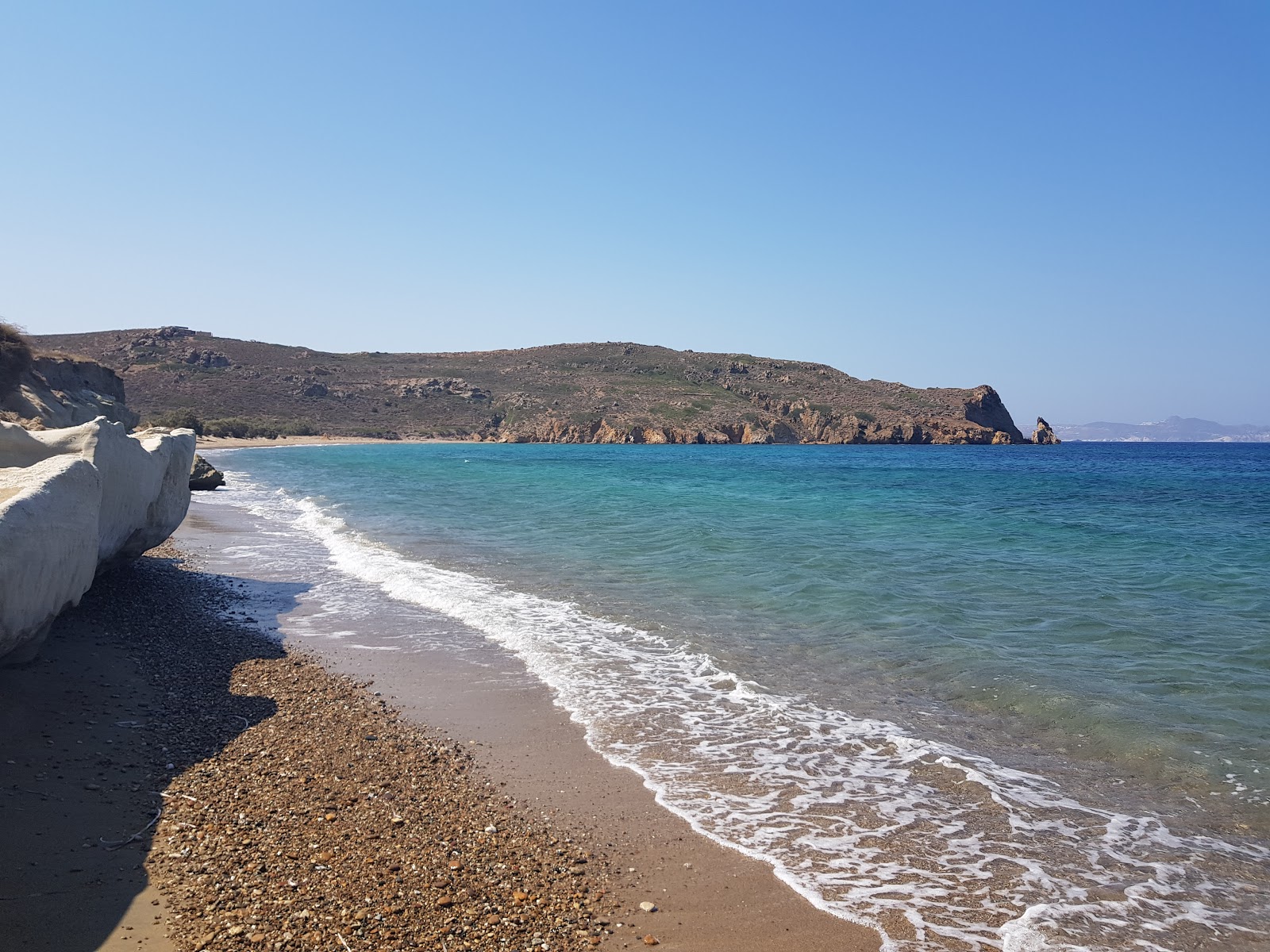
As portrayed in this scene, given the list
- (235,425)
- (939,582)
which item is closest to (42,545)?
(939,582)

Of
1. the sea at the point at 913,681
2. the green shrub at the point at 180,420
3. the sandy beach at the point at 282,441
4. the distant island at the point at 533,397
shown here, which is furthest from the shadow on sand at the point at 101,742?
the distant island at the point at 533,397

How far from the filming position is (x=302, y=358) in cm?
12031

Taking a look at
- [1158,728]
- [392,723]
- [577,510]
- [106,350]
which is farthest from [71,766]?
[106,350]

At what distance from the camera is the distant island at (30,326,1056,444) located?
98688 mm

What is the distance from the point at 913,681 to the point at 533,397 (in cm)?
10581

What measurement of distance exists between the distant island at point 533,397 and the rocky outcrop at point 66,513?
259 feet

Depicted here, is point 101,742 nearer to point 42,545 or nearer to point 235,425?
point 42,545

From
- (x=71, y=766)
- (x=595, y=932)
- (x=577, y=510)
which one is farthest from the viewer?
(x=577, y=510)

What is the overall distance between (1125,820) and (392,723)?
17.8 feet

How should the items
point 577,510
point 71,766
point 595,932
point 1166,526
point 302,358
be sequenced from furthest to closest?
point 302,358 → point 577,510 → point 1166,526 → point 71,766 → point 595,932

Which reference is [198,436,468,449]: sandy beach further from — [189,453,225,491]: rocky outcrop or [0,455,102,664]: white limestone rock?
[0,455,102,664]: white limestone rock

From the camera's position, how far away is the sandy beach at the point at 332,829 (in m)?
3.71

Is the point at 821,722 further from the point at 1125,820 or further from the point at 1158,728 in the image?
the point at 1158,728

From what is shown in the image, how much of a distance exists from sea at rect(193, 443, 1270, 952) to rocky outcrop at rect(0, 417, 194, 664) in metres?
2.53
